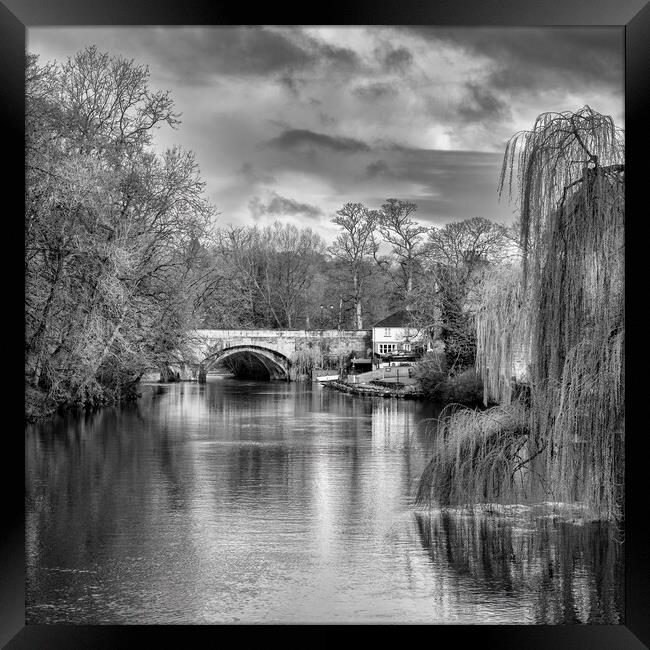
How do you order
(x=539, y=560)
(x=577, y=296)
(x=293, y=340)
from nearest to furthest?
(x=577, y=296) < (x=539, y=560) < (x=293, y=340)

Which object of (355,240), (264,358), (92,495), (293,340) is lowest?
(92,495)

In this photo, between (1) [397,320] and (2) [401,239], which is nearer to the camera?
(2) [401,239]

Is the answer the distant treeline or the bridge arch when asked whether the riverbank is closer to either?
the distant treeline

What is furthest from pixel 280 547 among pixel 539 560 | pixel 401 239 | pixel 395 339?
pixel 395 339

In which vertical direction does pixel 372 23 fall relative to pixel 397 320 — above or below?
above

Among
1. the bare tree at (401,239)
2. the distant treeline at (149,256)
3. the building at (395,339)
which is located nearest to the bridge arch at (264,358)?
the building at (395,339)

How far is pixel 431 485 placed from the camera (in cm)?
709

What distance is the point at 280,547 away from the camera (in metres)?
7.09

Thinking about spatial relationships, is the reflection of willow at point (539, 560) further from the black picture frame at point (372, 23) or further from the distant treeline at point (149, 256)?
the distant treeline at point (149, 256)

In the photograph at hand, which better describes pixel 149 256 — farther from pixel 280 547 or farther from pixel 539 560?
pixel 539 560

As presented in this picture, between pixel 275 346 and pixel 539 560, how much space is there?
2236cm

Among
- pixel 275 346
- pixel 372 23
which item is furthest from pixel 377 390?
pixel 372 23

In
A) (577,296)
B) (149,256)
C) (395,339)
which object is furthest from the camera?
(395,339)
